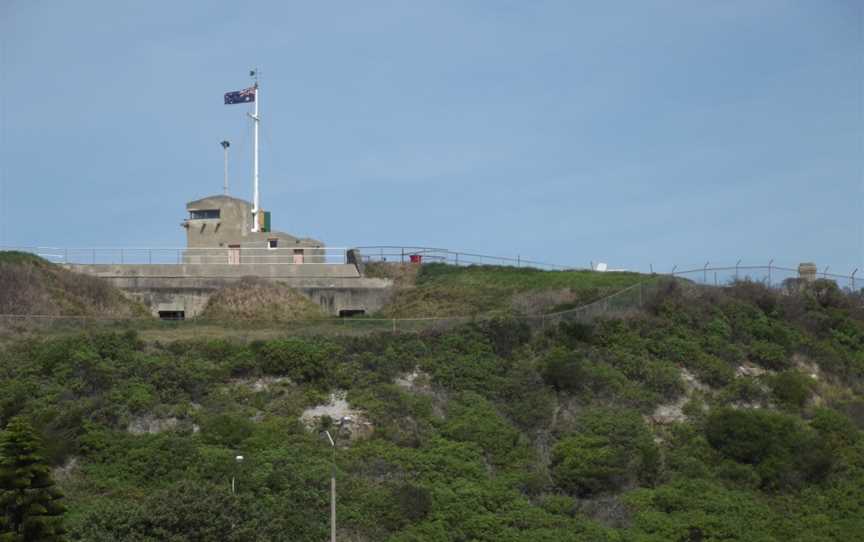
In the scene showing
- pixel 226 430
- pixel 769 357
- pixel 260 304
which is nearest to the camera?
pixel 226 430

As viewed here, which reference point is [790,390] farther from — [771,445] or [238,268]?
[238,268]

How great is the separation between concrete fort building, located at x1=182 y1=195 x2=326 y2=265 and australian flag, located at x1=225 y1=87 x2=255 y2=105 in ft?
15.3

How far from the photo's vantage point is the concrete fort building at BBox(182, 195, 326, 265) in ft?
208

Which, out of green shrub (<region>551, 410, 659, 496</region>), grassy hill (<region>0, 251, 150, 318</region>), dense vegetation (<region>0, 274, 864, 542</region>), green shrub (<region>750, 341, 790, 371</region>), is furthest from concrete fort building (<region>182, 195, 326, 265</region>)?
green shrub (<region>551, 410, 659, 496</region>)

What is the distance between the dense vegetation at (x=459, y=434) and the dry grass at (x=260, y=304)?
8.94m

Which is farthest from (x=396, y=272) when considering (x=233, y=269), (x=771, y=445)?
(x=771, y=445)

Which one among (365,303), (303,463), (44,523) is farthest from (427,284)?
(44,523)

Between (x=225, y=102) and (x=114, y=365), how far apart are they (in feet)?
77.1

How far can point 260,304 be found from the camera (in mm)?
57000

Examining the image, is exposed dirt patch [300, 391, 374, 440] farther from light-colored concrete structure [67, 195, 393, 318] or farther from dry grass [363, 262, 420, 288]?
dry grass [363, 262, 420, 288]

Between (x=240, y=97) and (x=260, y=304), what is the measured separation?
12.9 meters

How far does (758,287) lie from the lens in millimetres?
58625

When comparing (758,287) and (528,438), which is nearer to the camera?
(528,438)

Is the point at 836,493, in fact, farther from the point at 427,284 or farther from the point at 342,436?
the point at 427,284
